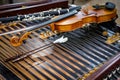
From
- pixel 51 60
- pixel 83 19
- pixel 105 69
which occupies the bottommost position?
pixel 51 60

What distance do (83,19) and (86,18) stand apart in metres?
0.05

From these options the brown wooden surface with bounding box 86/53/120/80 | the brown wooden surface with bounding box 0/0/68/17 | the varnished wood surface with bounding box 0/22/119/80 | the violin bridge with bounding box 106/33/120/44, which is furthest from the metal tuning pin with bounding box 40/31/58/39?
the brown wooden surface with bounding box 86/53/120/80

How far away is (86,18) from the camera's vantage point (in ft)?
8.90

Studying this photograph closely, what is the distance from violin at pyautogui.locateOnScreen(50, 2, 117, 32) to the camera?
2.52 metres

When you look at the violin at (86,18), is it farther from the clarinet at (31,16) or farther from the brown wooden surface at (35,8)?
the brown wooden surface at (35,8)

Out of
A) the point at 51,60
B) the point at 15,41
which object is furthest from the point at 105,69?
the point at 15,41

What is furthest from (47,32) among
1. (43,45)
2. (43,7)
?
(43,7)

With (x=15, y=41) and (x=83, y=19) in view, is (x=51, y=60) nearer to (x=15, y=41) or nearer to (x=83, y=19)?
(x=15, y=41)

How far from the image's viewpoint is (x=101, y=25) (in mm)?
2998

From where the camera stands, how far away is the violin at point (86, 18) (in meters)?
2.52

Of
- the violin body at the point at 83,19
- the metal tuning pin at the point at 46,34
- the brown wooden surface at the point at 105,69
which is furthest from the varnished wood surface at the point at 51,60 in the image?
the brown wooden surface at the point at 105,69

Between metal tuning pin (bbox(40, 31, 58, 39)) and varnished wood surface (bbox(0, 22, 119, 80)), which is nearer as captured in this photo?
varnished wood surface (bbox(0, 22, 119, 80))

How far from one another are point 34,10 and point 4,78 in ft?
3.80

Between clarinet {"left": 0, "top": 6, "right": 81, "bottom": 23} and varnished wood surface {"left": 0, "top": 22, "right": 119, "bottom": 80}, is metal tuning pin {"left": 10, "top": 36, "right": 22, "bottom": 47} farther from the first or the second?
clarinet {"left": 0, "top": 6, "right": 81, "bottom": 23}
